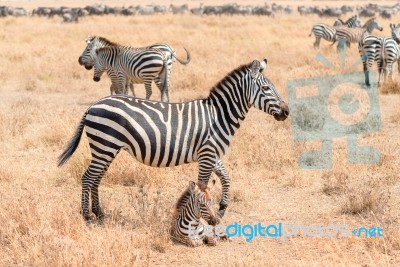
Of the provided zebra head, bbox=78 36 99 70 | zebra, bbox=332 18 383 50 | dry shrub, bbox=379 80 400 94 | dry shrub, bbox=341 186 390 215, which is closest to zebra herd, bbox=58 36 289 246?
dry shrub, bbox=341 186 390 215

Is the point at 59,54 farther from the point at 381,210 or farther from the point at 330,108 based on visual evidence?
the point at 381,210

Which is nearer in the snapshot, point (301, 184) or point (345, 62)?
point (301, 184)

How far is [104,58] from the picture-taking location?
43.4 feet

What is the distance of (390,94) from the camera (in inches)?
568

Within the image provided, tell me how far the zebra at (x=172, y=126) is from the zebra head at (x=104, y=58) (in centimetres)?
681

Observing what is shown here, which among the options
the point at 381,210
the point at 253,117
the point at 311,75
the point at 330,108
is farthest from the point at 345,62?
the point at 381,210

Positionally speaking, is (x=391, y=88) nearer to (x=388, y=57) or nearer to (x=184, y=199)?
(x=388, y=57)

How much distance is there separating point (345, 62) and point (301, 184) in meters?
11.7

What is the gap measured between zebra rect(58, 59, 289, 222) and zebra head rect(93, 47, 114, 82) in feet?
22.3

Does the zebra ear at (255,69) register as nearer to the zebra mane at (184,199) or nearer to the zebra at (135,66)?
the zebra mane at (184,199)

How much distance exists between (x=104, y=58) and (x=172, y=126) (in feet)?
23.8

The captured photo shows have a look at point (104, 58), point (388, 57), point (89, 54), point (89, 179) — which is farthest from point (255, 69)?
point (388, 57)

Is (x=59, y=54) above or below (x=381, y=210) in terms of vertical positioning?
above

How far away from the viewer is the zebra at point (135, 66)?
1270 centimetres
